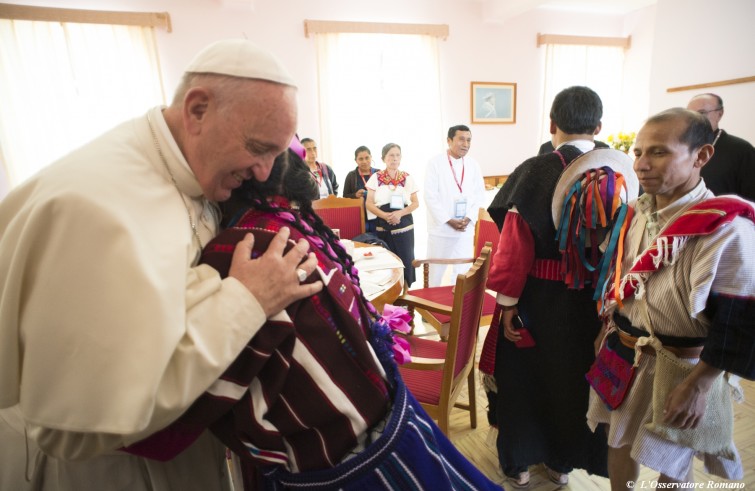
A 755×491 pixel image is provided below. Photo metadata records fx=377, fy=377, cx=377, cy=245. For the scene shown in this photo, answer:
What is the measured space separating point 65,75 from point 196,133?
4735 mm

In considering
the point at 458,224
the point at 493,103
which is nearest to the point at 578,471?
the point at 458,224

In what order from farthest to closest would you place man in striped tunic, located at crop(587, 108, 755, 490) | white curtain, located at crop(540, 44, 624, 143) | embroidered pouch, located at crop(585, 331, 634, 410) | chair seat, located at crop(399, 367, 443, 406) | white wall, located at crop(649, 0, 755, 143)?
white curtain, located at crop(540, 44, 624, 143) < white wall, located at crop(649, 0, 755, 143) < chair seat, located at crop(399, 367, 443, 406) < embroidered pouch, located at crop(585, 331, 634, 410) < man in striped tunic, located at crop(587, 108, 755, 490)

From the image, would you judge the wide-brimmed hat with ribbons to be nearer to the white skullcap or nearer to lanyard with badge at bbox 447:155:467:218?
the white skullcap

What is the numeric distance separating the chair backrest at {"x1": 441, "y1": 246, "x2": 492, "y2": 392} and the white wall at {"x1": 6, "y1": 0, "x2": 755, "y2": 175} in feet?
12.0

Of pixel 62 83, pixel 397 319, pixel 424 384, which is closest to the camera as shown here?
pixel 397 319

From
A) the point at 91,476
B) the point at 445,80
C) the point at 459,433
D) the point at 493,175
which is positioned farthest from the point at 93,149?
the point at 493,175

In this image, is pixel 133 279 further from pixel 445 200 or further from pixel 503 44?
pixel 503 44

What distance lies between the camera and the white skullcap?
27.2 inches

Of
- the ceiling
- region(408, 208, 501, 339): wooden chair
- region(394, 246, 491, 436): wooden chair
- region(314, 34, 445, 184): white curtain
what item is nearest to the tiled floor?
region(394, 246, 491, 436): wooden chair

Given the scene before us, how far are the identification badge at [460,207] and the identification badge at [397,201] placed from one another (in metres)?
0.54

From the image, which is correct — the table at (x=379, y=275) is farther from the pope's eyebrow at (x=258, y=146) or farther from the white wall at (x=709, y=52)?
the white wall at (x=709, y=52)

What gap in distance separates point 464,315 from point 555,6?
236 inches

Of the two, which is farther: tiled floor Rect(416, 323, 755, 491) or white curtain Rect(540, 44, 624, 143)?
white curtain Rect(540, 44, 624, 143)

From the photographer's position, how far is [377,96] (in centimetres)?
500
